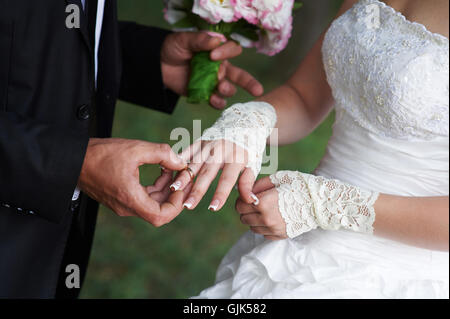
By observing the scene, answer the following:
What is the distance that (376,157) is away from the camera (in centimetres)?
160

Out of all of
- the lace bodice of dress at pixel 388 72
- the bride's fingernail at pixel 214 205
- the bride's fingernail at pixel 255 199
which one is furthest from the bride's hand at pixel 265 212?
the lace bodice of dress at pixel 388 72

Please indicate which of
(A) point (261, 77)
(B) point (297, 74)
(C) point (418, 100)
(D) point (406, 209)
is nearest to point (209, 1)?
(B) point (297, 74)

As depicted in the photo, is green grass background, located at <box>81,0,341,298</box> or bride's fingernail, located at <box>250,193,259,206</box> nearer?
bride's fingernail, located at <box>250,193,259,206</box>

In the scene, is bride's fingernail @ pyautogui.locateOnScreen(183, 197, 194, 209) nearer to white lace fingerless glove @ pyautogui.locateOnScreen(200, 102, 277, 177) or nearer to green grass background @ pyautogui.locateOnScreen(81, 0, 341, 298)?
white lace fingerless glove @ pyautogui.locateOnScreen(200, 102, 277, 177)

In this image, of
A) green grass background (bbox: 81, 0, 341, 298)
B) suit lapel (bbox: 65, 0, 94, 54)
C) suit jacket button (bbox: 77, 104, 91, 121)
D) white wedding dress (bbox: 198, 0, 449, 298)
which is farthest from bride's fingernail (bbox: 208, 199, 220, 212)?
green grass background (bbox: 81, 0, 341, 298)

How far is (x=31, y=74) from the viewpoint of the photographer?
4.90ft

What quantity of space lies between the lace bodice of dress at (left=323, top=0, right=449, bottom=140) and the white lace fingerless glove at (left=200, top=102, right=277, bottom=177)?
268 mm

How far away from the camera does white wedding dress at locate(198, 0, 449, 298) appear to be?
4.67 ft

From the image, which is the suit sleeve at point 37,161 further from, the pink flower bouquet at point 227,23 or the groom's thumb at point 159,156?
the pink flower bouquet at point 227,23

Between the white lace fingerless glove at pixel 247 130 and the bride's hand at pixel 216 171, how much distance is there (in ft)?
0.06

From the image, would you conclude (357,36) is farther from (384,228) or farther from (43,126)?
(43,126)

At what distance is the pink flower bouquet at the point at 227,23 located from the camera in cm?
171

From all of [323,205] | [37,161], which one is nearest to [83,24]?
[37,161]

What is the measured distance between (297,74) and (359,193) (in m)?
0.67
